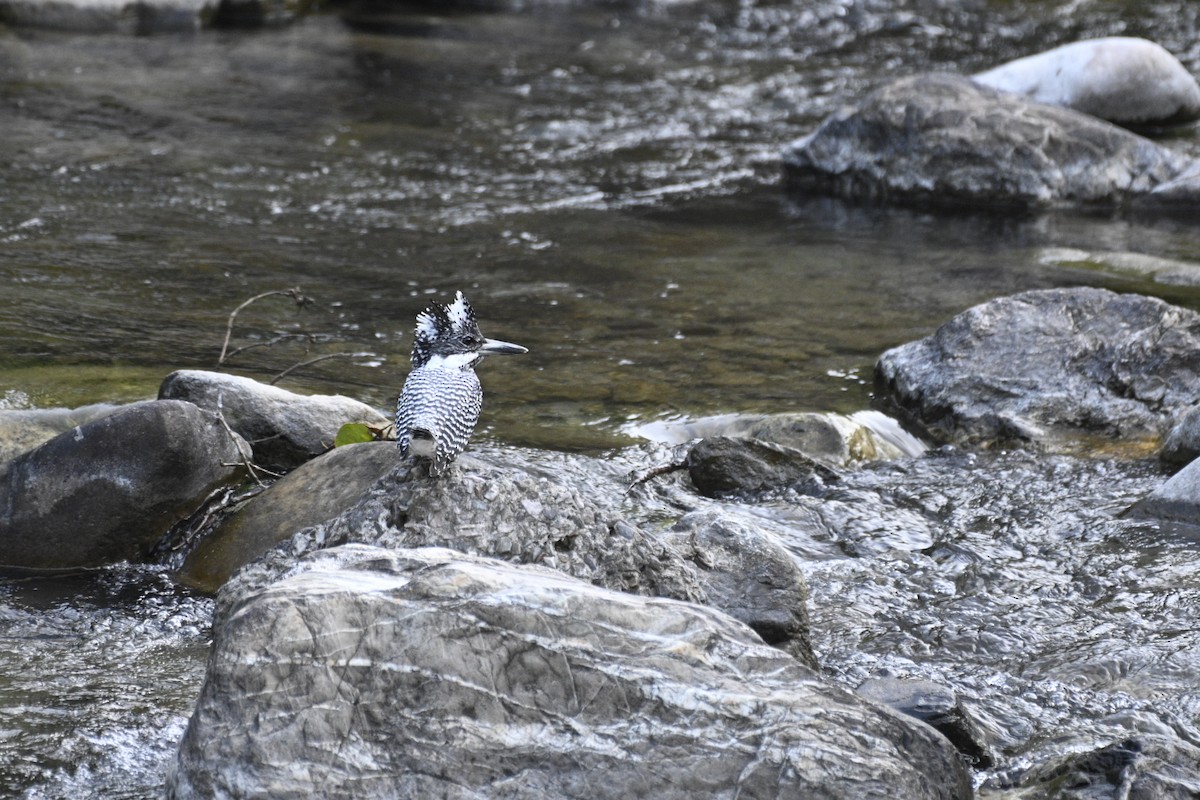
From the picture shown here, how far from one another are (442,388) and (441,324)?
25 cm

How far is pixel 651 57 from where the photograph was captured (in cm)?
1634

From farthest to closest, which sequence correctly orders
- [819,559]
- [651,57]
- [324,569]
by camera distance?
[651,57], [819,559], [324,569]

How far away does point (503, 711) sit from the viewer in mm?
3256

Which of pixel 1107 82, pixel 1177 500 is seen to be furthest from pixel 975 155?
pixel 1177 500

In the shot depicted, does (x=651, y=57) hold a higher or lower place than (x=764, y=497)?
higher

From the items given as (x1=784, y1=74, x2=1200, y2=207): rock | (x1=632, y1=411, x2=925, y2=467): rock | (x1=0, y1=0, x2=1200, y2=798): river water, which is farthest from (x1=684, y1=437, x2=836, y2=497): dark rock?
(x1=784, y1=74, x2=1200, y2=207): rock

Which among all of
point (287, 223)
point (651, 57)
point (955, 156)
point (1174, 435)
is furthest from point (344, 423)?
point (651, 57)

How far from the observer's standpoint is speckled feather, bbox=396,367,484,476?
412 centimetres

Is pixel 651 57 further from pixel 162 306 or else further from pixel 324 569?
pixel 324 569

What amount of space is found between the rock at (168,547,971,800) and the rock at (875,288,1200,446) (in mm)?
3759

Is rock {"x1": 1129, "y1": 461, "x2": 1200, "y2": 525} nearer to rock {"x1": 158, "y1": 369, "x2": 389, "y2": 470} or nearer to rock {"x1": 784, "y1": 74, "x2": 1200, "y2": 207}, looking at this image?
rock {"x1": 158, "y1": 369, "x2": 389, "y2": 470}

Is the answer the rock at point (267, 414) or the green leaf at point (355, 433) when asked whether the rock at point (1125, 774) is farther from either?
the rock at point (267, 414)

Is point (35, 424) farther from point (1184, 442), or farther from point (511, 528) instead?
point (1184, 442)

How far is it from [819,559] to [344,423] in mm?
1979
